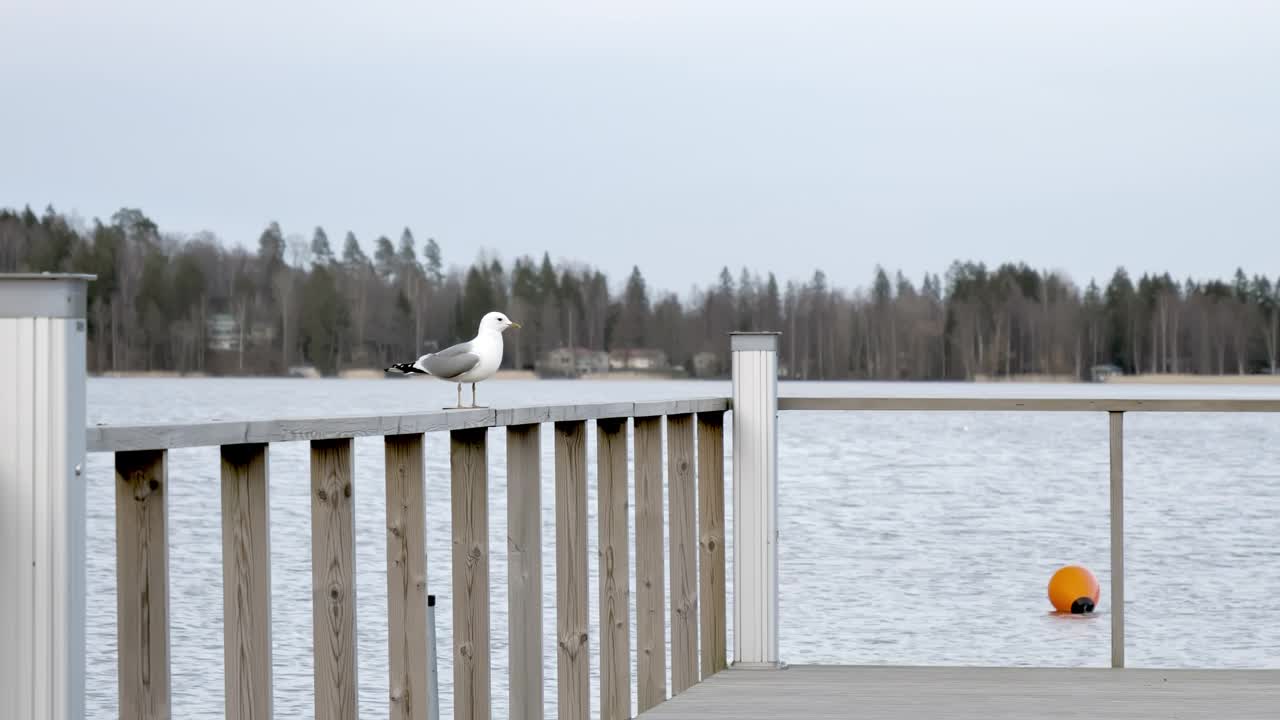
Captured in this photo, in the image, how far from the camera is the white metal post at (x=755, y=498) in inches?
154

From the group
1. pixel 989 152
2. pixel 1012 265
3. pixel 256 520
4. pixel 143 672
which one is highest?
pixel 989 152

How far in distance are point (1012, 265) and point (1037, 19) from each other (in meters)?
7.45

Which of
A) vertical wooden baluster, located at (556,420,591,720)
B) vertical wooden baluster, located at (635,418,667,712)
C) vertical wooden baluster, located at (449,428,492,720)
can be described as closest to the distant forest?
vertical wooden baluster, located at (635,418,667,712)

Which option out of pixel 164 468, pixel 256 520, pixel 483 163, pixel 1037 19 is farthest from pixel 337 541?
pixel 483 163

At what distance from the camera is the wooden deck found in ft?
10.8

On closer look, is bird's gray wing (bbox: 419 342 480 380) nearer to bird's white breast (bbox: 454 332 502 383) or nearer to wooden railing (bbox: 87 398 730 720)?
bird's white breast (bbox: 454 332 502 383)

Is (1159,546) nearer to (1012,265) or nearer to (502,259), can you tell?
(1012,265)

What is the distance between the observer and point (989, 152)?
148 ft

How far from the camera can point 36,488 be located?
1533 mm

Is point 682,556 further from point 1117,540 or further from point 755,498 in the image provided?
point 1117,540

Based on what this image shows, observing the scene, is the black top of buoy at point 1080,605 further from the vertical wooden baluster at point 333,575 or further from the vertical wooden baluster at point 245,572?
the vertical wooden baluster at point 245,572

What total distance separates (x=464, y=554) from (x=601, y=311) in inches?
1781

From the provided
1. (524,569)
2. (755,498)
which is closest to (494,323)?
(524,569)

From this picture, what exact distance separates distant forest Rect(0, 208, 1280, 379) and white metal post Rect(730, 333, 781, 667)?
3985 cm
